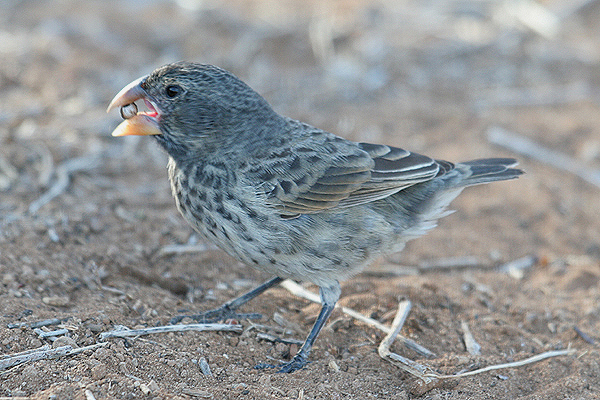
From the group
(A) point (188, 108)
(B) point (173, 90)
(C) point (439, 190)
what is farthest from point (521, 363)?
(B) point (173, 90)

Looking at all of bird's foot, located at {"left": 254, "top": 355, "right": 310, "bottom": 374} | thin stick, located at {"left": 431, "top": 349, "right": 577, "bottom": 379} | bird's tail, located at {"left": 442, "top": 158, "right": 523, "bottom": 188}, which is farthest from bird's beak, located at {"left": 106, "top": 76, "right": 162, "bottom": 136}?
thin stick, located at {"left": 431, "top": 349, "right": 577, "bottom": 379}

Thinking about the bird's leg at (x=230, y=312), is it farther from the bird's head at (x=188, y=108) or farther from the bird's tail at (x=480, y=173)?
the bird's tail at (x=480, y=173)

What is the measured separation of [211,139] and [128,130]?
55 centimetres

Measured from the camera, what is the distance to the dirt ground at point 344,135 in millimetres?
3766

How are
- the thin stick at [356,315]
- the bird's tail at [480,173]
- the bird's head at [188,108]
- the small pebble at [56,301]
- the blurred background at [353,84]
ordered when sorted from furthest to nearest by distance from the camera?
1. the blurred background at [353,84]
2. the bird's tail at [480,173]
3. the thin stick at [356,315]
4. the bird's head at [188,108]
5. the small pebble at [56,301]

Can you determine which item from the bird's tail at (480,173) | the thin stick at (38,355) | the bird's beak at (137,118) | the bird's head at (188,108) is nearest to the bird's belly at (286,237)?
the bird's head at (188,108)

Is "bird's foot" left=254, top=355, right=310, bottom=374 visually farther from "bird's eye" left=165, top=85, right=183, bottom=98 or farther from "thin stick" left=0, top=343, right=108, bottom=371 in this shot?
"bird's eye" left=165, top=85, right=183, bottom=98

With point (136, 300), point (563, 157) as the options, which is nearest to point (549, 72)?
point (563, 157)

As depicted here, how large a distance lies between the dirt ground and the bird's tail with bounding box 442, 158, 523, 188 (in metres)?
0.89

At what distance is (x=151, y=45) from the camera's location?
8.95 m

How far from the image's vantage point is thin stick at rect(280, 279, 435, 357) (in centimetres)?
420

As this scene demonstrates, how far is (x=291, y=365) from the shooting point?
3912 mm

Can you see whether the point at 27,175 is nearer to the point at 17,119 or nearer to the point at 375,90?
the point at 17,119

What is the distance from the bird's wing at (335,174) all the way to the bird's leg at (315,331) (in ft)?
1.90
